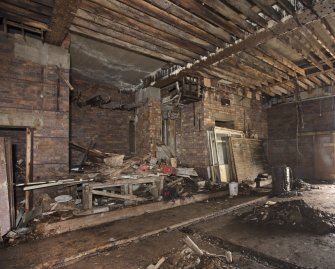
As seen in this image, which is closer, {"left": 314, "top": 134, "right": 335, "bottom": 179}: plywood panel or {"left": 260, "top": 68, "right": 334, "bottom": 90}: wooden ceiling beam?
{"left": 260, "top": 68, "right": 334, "bottom": 90}: wooden ceiling beam

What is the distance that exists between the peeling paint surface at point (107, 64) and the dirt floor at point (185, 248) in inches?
158

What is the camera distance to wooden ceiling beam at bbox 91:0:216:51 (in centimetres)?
377

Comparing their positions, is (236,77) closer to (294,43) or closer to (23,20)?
(294,43)

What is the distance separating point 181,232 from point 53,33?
4520 mm

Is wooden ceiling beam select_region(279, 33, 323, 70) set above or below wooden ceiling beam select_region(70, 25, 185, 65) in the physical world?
below

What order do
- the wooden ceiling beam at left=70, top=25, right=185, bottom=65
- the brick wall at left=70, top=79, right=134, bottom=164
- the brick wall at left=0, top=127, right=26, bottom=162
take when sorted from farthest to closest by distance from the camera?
1. the brick wall at left=70, top=79, right=134, bottom=164
2. the brick wall at left=0, top=127, right=26, bottom=162
3. the wooden ceiling beam at left=70, top=25, right=185, bottom=65

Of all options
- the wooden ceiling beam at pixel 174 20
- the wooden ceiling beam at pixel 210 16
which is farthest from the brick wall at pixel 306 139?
the wooden ceiling beam at pixel 210 16

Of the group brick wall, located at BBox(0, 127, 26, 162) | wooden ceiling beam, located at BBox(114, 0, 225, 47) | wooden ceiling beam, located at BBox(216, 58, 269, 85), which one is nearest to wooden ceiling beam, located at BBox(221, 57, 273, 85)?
wooden ceiling beam, located at BBox(216, 58, 269, 85)

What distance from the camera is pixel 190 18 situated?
13.5ft

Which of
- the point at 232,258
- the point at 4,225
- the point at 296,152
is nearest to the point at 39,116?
the point at 4,225

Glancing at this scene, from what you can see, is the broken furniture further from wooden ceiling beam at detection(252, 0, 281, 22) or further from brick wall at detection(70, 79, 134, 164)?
wooden ceiling beam at detection(252, 0, 281, 22)

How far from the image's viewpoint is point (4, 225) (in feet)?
12.5

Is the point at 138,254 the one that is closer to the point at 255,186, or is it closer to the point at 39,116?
the point at 39,116

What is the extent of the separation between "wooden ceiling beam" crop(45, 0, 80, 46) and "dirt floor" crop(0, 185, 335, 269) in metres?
3.67
